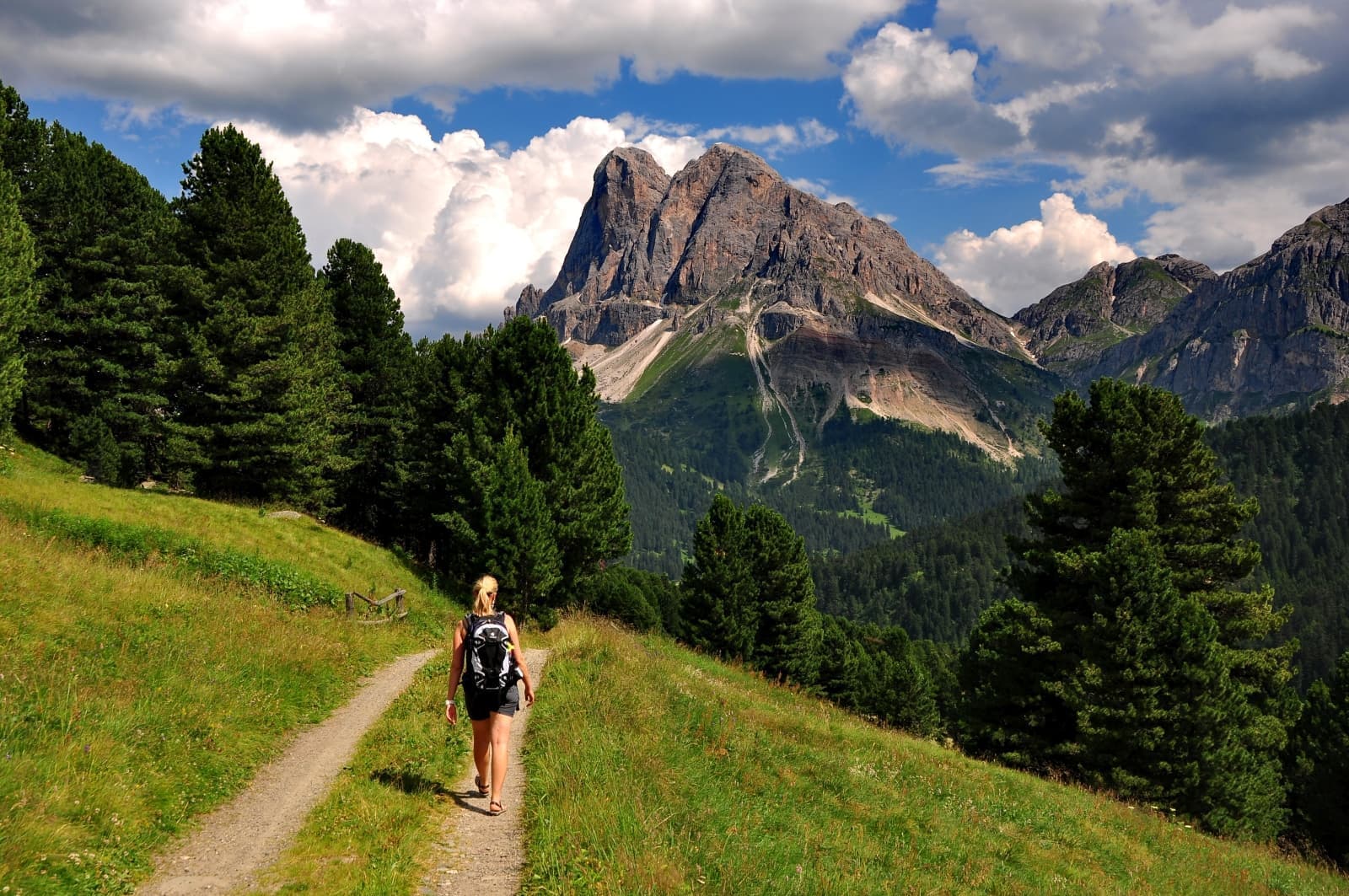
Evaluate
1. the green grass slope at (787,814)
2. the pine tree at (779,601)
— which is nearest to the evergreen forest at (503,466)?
the pine tree at (779,601)

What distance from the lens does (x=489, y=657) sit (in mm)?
9336

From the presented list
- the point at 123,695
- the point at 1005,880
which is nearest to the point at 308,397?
the point at 123,695

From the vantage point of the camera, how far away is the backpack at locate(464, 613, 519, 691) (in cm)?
930

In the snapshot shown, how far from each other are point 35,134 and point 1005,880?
50.7 meters

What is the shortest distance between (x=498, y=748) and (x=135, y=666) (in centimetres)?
620

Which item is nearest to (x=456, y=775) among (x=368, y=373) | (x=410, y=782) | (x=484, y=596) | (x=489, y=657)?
(x=410, y=782)

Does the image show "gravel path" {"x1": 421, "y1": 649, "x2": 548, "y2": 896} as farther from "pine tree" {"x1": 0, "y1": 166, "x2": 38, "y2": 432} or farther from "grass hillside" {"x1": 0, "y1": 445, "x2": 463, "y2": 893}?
"pine tree" {"x1": 0, "y1": 166, "x2": 38, "y2": 432}

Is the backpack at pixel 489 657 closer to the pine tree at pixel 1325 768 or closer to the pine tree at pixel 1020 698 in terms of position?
the pine tree at pixel 1020 698

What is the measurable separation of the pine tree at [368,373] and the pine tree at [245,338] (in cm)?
779

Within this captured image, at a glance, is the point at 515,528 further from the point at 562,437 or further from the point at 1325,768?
the point at 1325,768

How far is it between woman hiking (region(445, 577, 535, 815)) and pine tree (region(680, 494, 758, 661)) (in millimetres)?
37261

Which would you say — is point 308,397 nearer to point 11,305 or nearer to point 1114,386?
point 11,305

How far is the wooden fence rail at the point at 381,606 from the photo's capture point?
21.9 metres

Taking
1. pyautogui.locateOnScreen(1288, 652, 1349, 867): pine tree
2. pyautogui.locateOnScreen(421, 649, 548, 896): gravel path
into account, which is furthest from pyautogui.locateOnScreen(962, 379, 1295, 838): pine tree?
pyautogui.locateOnScreen(421, 649, 548, 896): gravel path
